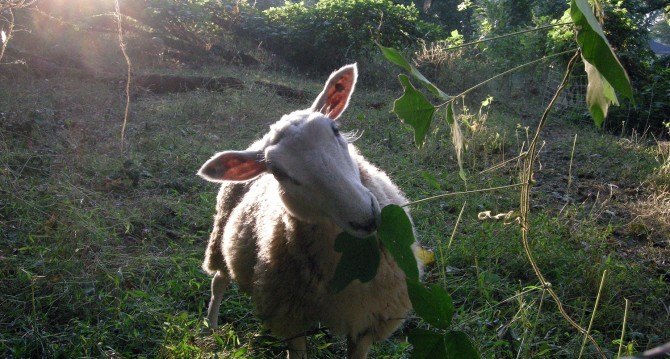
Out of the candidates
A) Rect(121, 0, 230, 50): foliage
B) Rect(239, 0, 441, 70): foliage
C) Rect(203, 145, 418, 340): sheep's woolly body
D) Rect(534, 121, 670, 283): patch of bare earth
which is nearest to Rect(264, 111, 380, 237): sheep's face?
Rect(203, 145, 418, 340): sheep's woolly body

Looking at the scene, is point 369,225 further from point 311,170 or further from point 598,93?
point 598,93

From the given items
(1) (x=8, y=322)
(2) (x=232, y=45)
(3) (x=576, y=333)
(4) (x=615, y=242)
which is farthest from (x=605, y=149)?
(2) (x=232, y=45)

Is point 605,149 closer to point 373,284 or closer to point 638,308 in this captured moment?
point 638,308

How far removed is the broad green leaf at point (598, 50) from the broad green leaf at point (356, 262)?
0.74 meters

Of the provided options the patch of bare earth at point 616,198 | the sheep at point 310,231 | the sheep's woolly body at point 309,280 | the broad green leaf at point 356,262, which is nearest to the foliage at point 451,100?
the broad green leaf at point 356,262

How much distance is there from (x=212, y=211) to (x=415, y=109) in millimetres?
3585

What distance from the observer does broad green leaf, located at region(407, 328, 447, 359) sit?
4.19 ft

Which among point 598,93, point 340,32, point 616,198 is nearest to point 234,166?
point 598,93

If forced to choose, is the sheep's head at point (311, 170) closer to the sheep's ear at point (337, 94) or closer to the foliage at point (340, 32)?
the sheep's ear at point (337, 94)

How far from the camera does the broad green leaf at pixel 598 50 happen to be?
2.98 ft

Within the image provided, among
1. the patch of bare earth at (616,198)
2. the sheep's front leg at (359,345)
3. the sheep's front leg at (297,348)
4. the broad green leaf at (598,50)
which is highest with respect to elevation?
the broad green leaf at (598,50)

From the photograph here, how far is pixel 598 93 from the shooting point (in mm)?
1026

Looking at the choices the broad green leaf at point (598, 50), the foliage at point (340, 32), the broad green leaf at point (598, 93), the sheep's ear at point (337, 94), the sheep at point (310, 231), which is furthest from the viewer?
the foliage at point (340, 32)

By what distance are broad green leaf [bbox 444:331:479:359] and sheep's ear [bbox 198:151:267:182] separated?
1391 millimetres
